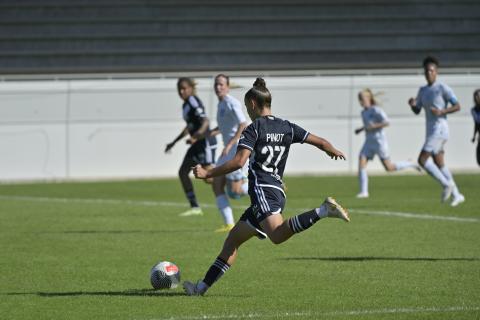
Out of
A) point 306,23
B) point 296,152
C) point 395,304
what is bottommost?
point 296,152

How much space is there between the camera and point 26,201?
66.0ft

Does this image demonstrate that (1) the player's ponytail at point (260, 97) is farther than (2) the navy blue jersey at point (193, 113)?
No

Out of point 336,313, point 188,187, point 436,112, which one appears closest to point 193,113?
point 188,187

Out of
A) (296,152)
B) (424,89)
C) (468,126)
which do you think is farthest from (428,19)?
(424,89)

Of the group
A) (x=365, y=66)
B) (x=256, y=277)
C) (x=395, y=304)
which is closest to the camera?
(x=395, y=304)

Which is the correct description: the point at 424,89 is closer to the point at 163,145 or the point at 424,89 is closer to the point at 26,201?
the point at 26,201

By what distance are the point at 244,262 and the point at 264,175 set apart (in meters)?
2.76

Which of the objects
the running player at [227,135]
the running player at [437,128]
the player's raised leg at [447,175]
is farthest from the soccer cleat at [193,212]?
the player's raised leg at [447,175]

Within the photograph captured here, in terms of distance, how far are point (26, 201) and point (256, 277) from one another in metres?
11.0

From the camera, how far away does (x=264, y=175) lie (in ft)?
28.1

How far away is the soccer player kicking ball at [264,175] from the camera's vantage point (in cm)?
837

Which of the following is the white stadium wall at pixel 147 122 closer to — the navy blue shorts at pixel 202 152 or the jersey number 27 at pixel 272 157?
the navy blue shorts at pixel 202 152

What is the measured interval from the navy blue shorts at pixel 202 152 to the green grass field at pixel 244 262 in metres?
0.89

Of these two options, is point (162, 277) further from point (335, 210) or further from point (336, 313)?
point (336, 313)
